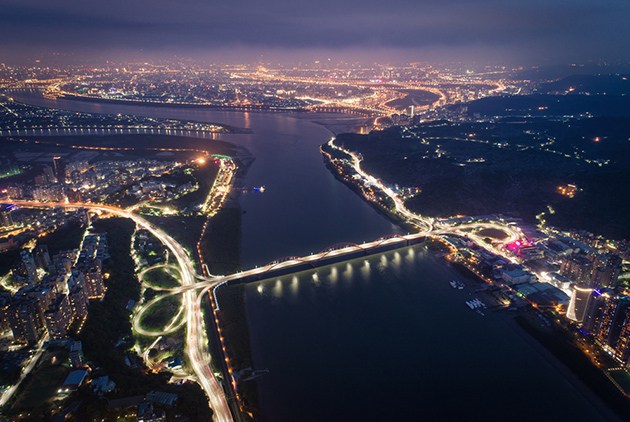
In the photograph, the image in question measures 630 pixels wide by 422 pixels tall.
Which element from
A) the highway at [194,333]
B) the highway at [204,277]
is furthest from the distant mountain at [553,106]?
the highway at [194,333]

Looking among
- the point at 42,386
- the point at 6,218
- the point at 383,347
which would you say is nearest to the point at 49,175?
the point at 6,218

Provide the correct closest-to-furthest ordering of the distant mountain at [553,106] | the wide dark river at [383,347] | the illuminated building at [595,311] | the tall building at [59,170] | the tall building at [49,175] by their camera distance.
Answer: the wide dark river at [383,347], the illuminated building at [595,311], the tall building at [49,175], the tall building at [59,170], the distant mountain at [553,106]

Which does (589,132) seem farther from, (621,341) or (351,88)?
(351,88)

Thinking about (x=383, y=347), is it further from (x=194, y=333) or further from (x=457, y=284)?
(x=194, y=333)

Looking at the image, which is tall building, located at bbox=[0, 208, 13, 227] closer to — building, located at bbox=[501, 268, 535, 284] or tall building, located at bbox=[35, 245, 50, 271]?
tall building, located at bbox=[35, 245, 50, 271]

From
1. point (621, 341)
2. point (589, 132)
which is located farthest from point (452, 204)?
point (589, 132)

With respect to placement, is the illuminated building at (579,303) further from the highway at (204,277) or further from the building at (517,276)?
the highway at (204,277)
